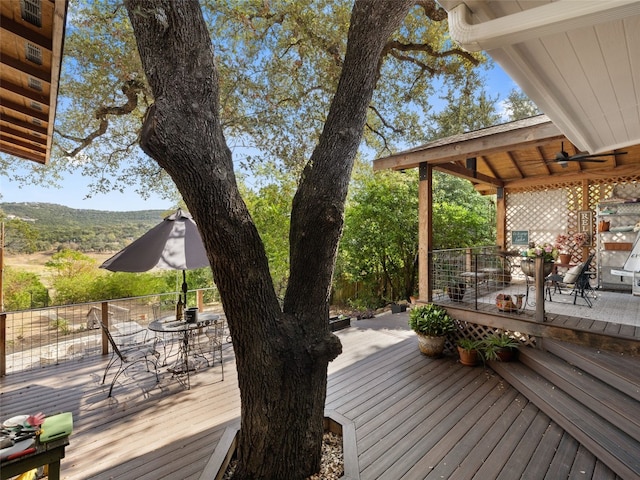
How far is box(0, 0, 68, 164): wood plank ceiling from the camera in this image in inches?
78.1

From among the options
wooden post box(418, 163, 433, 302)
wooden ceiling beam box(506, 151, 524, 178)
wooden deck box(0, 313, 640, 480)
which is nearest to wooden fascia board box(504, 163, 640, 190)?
wooden ceiling beam box(506, 151, 524, 178)

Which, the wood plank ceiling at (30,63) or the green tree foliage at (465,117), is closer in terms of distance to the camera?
the wood plank ceiling at (30,63)

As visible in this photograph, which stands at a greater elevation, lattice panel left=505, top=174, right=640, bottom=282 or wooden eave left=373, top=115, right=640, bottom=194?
wooden eave left=373, top=115, right=640, bottom=194

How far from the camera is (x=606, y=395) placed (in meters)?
3.04

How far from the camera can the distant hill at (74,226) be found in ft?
32.1

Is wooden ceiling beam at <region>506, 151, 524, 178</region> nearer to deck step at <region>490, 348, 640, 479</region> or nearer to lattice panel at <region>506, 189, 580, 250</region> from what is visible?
lattice panel at <region>506, 189, 580, 250</region>

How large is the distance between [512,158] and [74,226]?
46.0ft

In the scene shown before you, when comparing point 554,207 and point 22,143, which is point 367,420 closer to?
point 22,143

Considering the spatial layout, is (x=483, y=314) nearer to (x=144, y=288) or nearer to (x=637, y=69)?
(x=637, y=69)

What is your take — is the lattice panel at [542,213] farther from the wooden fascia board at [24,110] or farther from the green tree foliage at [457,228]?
the wooden fascia board at [24,110]

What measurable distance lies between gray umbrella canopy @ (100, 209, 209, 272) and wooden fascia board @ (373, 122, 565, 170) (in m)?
3.42

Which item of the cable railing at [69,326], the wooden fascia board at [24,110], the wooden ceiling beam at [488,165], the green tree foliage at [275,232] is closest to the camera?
the wooden fascia board at [24,110]

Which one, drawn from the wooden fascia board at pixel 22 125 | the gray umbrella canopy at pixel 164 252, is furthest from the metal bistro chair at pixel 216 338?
the wooden fascia board at pixel 22 125

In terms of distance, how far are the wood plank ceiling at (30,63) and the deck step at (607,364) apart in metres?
5.52
